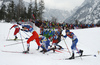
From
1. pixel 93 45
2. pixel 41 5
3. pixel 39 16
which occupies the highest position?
pixel 41 5

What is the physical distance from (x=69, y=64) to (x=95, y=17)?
6082 inches

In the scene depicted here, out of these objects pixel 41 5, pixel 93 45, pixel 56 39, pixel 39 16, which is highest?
pixel 41 5

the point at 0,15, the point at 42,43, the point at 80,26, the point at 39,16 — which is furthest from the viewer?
the point at 0,15

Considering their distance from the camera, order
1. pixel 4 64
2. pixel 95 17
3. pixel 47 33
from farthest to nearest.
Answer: pixel 95 17, pixel 47 33, pixel 4 64

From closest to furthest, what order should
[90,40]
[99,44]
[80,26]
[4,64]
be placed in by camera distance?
1. [4,64]
2. [99,44]
3. [90,40]
4. [80,26]

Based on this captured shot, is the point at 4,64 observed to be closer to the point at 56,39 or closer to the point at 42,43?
the point at 42,43

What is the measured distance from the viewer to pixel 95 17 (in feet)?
463

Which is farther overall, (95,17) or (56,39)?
(95,17)

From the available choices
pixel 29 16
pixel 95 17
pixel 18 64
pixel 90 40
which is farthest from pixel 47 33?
pixel 95 17

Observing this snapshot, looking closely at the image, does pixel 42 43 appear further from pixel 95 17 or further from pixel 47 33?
pixel 95 17

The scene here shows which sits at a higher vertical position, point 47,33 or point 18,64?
point 47,33

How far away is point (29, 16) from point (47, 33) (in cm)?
4101

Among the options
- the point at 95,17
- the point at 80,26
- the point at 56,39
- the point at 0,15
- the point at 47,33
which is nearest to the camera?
the point at 56,39

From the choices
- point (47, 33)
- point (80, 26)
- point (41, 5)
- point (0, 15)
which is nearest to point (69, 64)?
point (47, 33)
